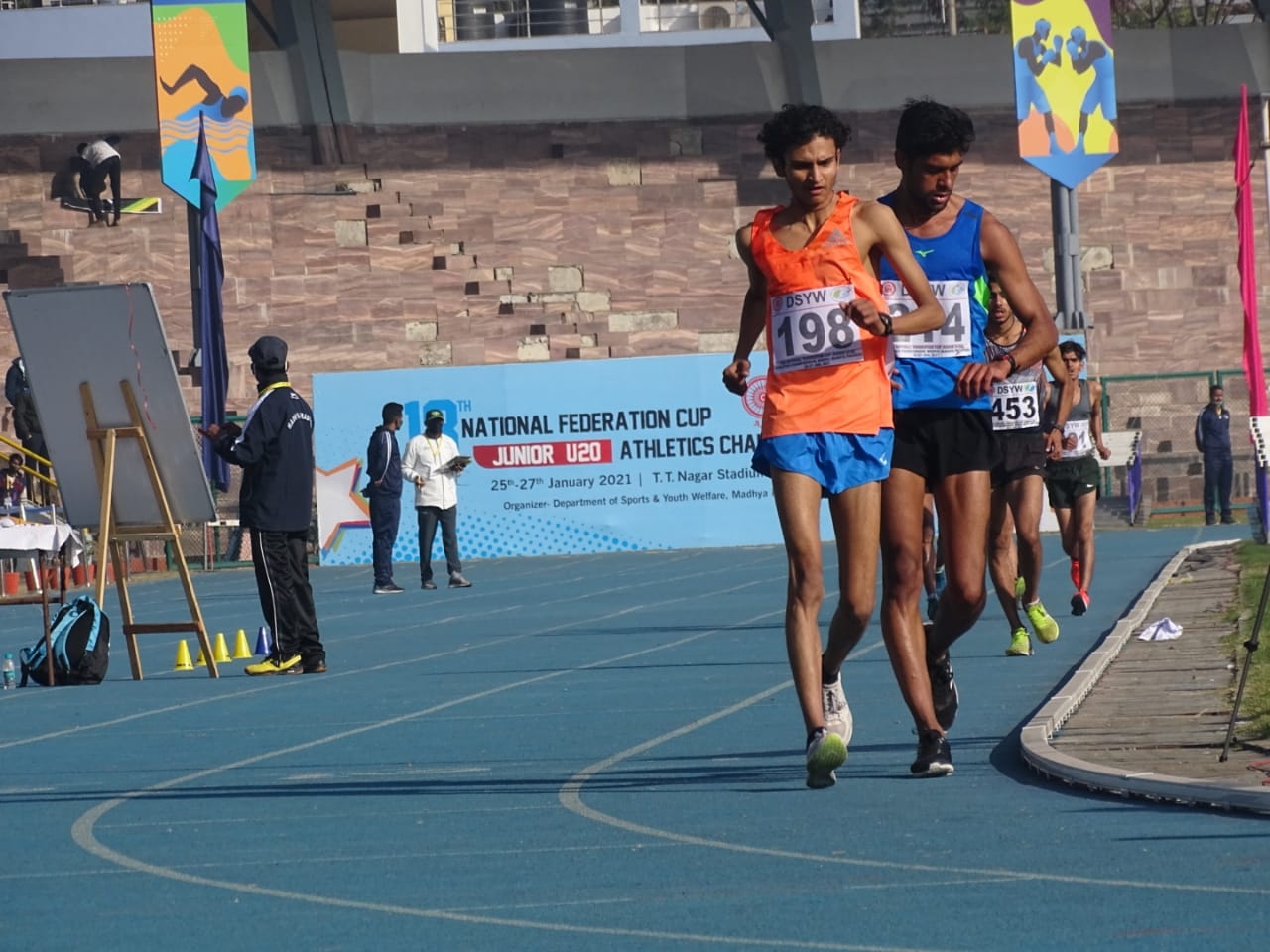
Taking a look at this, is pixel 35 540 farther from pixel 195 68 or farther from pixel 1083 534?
pixel 195 68

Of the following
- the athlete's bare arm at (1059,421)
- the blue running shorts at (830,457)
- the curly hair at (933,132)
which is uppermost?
the curly hair at (933,132)

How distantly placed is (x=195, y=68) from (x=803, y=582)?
25256mm

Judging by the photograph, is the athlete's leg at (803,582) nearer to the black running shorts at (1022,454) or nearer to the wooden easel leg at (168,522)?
the black running shorts at (1022,454)

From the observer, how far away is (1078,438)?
16.3m

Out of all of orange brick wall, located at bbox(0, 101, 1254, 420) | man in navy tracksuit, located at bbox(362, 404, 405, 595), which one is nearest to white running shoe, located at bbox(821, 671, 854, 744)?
man in navy tracksuit, located at bbox(362, 404, 405, 595)

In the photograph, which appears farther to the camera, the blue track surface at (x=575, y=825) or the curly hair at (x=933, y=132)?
the curly hair at (x=933, y=132)

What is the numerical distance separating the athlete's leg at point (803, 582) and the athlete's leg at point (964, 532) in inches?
24.5

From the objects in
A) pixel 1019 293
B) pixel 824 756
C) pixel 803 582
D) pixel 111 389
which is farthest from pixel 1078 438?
pixel 824 756

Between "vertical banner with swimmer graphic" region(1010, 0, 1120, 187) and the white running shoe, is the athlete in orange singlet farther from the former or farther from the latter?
"vertical banner with swimmer graphic" region(1010, 0, 1120, 187)

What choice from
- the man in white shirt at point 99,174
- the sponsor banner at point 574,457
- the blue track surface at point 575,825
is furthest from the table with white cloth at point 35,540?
the man in white shirt at point 99,174

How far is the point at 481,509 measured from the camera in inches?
1272

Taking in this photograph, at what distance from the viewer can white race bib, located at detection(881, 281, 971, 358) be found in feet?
26.7

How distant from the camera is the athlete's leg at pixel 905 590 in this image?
7852 millimetres

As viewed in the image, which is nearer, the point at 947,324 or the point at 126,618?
the point at 947,324
